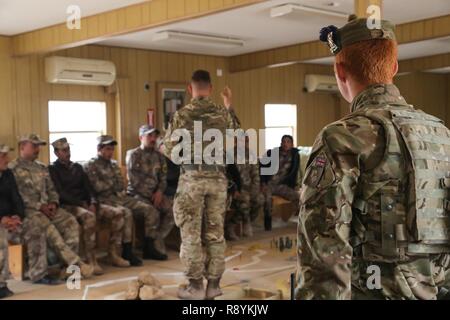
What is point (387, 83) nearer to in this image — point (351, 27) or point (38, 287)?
point (351, 27)

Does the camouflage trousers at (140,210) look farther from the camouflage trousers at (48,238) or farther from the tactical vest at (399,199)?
the tactical vest at (399,199)

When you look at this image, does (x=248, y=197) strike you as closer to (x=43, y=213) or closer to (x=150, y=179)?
(x=150, y=179)

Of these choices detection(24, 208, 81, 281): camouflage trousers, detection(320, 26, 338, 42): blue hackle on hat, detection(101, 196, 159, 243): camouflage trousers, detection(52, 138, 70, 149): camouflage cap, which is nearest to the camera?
detection(320, 26, 338, 42): blue hackle on hat

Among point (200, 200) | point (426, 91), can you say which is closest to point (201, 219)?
point (200, 200)

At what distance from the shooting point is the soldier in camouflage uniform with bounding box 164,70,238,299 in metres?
4.08

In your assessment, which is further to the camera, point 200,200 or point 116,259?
point 116,259

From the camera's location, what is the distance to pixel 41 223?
496 cm

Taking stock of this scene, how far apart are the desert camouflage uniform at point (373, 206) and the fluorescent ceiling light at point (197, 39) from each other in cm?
541

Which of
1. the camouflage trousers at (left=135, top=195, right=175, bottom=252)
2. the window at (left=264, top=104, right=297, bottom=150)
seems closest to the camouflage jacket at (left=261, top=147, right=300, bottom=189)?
the window at (left=264, top=104, right=297, bottom=150)

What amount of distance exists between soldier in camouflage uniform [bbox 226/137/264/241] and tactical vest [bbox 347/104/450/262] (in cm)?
519

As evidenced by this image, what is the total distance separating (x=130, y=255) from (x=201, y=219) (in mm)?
1639

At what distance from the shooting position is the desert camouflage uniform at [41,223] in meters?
4.89

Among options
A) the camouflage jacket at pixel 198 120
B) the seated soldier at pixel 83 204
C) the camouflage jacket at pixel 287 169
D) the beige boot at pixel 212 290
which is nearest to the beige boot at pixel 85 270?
the seated soldier at pixel 83 204

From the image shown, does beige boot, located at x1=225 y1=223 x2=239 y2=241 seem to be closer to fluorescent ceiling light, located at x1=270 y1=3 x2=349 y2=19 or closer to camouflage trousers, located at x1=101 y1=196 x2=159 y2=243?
camouflage trousers, located at x1=101 y1=196 x2=159 y2=243
